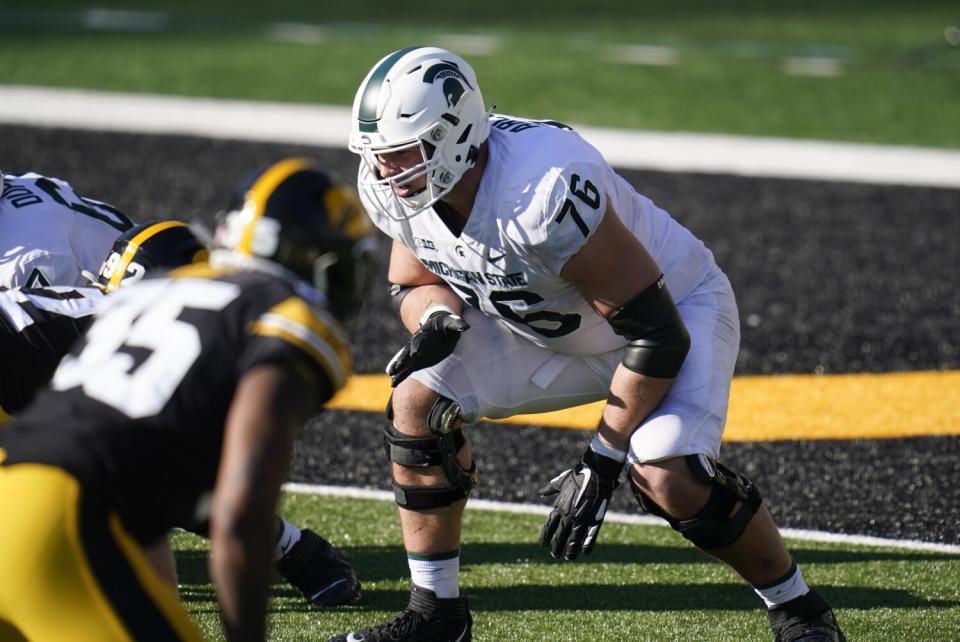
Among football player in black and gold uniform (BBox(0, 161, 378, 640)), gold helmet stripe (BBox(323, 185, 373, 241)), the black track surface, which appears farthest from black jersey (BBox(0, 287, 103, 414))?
the black track surface

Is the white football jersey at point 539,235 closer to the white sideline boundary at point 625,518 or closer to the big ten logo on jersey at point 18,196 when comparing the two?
the white sideline boundary at point 625,518

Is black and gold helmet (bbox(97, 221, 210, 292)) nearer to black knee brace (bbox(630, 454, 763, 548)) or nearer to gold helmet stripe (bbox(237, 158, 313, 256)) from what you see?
gold helmet stripe (bbox(237, 158, 313, 256))

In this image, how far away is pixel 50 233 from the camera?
4234 millimetres

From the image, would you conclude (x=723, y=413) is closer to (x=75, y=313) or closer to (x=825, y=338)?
(x=75, y=313)

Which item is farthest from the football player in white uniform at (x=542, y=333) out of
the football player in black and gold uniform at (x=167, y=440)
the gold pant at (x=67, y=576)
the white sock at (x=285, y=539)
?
the gold pant at (x=67, y=576)

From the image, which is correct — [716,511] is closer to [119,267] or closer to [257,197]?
[257,197]

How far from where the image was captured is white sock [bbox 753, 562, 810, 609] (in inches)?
140

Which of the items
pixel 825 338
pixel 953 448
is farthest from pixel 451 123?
pixel 825 338

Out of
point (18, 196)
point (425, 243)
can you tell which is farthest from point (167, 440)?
point (18, 196)

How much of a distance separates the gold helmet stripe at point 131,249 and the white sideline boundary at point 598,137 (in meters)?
5.68

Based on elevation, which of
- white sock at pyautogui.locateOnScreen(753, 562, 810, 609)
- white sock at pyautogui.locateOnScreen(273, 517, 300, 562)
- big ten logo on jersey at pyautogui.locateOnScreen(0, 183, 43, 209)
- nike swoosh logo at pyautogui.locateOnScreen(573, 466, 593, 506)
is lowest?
white sock at pyautogui.locateOnScreen(273, 517, 300, 562)

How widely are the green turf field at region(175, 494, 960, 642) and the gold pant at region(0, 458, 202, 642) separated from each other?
1.42 m

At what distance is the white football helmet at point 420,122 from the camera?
3516mm

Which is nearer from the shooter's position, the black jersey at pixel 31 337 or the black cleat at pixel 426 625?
the black jersey at pixel 31 337
